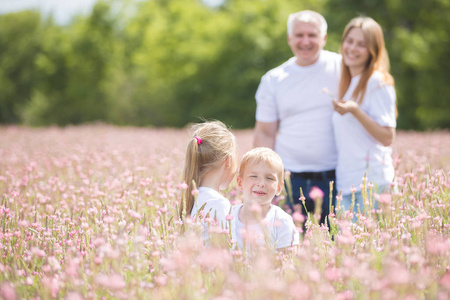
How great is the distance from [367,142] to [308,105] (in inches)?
Result: 25.3

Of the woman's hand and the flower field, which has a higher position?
the woman's hand

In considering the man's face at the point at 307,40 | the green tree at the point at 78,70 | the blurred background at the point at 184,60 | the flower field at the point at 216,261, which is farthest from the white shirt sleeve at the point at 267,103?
the green tree at the point at 78,70

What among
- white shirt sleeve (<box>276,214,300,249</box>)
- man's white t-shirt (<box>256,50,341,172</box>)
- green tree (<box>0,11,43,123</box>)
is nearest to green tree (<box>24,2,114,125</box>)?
green tree (<box>0,11,43,123</box>)

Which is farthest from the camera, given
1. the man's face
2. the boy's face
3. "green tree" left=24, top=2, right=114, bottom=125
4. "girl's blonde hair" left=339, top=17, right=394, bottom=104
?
"green tree" left=24, top=2, right=114, bottom=125

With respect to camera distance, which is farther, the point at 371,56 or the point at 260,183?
the point at 371,56

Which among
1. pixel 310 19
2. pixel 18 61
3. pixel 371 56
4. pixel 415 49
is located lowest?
pixel 371 56

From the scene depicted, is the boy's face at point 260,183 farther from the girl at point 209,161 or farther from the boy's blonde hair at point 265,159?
the girl at point 209,161

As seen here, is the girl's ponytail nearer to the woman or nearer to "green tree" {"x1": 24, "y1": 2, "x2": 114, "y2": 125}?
the woman

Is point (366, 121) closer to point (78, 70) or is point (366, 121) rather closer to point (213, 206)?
point (213, 206)

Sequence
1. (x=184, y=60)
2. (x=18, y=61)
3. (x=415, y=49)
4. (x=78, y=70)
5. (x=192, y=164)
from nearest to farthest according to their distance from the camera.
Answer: (x=192, y=164) → (x=415, y=49) → (x=184, y=60) → (x=78, y=70) → (x=18, y=61)

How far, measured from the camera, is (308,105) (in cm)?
432

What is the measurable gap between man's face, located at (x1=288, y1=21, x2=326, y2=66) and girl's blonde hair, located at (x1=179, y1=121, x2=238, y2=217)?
1.54m

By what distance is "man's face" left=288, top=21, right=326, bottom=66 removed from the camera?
4266mm

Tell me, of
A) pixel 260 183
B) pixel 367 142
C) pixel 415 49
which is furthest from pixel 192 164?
pixel 415 49
